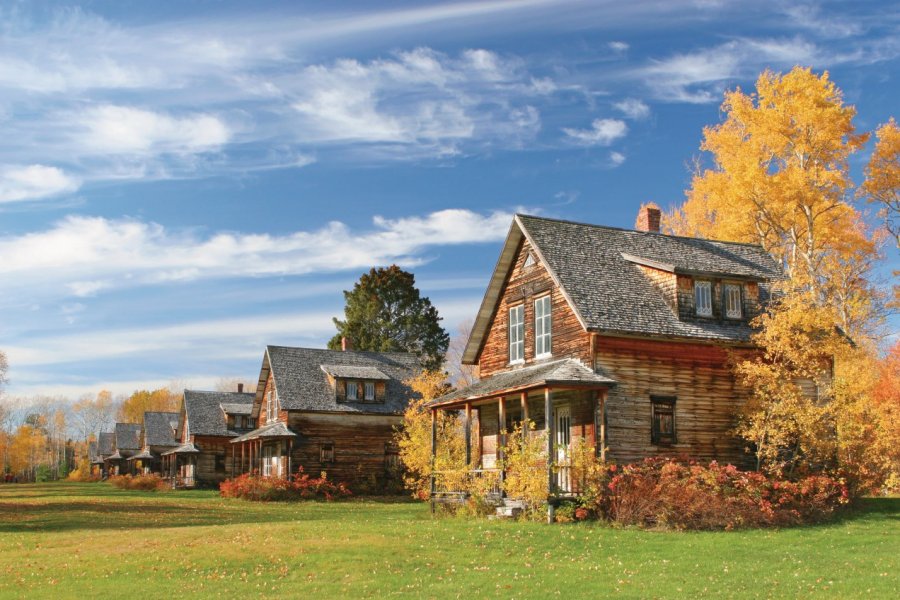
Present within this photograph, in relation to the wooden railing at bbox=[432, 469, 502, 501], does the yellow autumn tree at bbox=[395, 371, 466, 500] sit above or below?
above

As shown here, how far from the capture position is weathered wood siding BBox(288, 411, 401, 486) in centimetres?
4978

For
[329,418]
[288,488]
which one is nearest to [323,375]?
[329,418]

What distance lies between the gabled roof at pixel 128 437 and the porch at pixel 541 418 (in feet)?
254

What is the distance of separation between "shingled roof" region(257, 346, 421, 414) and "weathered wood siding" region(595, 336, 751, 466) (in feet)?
81.5

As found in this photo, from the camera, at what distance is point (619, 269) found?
32.7 meters

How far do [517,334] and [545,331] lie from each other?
6.64 ft

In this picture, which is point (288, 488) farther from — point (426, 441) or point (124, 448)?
point (124, 448)

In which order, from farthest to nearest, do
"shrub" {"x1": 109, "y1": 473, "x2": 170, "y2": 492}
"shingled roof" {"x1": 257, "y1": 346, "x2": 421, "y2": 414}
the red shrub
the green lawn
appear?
"shrub" {"x1": 109, "y1": 473, "x2": 170, "y2": 492} → "shingled roof" {"x1": 257, "y1": 346, "x2": 421, "y2": 414} → the red shrub → the green lawn

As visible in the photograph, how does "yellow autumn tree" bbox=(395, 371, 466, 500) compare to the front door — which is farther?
"yellow autumn tree" bbox=(395, 371, 466, 500)

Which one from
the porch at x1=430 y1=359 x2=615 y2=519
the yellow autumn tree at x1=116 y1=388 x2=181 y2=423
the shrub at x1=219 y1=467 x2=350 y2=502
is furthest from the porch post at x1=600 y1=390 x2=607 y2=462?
the yellow autumn tree at x1=116 y1=388 x2=181 y2=423

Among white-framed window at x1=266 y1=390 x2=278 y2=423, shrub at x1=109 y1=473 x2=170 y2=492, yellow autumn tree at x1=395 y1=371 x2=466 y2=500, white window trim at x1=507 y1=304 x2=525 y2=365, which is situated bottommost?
shrub at x1=109 y1=473 x2=170 y2=492

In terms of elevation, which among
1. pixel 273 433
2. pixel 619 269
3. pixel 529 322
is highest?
pixel 619 269

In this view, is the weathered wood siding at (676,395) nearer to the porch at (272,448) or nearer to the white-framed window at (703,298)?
the white-framed window at (703,298)

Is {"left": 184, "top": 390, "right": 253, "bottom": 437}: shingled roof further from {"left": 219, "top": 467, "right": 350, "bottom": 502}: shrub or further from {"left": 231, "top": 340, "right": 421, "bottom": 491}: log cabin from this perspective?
{"left": 219, "top": 467, "right": 350, "bottom": 502}: shrub
